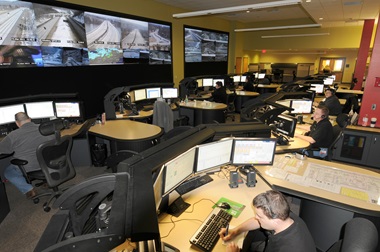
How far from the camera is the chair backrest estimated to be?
2.80m

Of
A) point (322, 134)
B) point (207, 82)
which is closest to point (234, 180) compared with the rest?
point (322, 134)

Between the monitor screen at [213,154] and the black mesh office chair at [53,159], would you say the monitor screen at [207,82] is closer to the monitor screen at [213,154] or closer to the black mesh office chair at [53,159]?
the black mesh office chair at [53,159]

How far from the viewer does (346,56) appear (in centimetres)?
1401

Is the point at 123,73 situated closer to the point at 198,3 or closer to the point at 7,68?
the point at 7,68

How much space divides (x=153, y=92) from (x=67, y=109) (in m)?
2.50

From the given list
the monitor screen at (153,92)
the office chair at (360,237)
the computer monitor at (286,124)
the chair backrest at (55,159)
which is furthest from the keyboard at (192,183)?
the monitor screen at (153,92)

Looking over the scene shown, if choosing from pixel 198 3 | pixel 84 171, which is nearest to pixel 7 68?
pixel 84 171

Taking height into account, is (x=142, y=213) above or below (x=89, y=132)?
above

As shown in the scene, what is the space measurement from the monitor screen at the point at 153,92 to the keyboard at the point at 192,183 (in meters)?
4.27

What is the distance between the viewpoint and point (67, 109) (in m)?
4.37

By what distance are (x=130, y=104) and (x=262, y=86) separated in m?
7.29

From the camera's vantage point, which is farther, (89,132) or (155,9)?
(155,9)

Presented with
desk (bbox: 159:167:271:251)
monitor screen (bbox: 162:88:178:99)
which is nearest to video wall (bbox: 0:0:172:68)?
monitor screen (bbox: 162:88:178:99)

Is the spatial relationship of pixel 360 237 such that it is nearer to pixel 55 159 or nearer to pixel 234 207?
pixel 234 207
